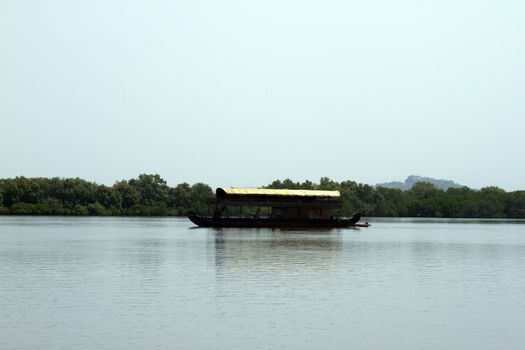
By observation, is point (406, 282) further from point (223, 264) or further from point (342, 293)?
point (223, 264)

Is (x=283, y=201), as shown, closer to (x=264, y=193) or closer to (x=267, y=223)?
(x=264, y=193)

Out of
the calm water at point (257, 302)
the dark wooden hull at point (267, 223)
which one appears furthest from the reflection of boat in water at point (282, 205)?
the calm water at point (257, 302)

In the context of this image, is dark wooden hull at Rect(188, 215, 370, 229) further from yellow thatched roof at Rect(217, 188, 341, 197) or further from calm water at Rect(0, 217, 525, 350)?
calm water at Rect(0, 217, 525, 350)

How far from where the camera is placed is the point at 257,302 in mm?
38344

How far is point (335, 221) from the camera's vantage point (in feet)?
446

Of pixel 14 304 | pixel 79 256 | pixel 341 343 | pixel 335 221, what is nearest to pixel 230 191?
pixel 335 221

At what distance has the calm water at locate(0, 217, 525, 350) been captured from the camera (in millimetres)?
29234

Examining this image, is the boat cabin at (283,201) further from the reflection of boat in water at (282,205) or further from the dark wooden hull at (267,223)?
the dark wooden hull at (267,223)

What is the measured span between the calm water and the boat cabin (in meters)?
56.9

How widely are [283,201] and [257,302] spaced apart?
90.6 meters

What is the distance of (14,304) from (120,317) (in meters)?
6.43

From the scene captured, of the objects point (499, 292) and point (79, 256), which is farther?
point (79, 256)

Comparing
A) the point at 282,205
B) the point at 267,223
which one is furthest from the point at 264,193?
the point at 267,223

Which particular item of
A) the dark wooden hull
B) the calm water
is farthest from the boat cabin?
the calm water
